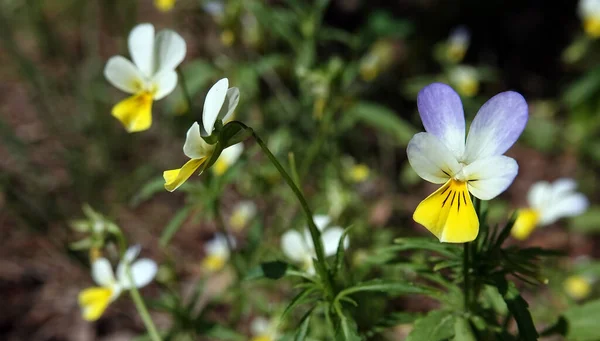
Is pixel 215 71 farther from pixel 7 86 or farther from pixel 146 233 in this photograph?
pixel 7 86

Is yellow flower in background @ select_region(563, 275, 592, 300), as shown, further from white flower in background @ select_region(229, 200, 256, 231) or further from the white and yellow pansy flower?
white flower in background @ select_region(229, 200, 256, 231)

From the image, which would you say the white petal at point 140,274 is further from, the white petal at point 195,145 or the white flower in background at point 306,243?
the white petal at point 195,145

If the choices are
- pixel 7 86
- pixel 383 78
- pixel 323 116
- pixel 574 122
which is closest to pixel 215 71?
pixel 323 116

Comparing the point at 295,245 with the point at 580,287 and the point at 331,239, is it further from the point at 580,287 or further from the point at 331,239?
the point at 580,287

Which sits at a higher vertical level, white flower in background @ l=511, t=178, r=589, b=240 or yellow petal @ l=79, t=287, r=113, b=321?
yellow petal @ l=79, t=287, r=113, b=321

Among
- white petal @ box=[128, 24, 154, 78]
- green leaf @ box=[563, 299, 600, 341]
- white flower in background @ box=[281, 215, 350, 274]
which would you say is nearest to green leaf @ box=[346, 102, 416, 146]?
white flower in background @ box=[281, 215, 350, 274]
